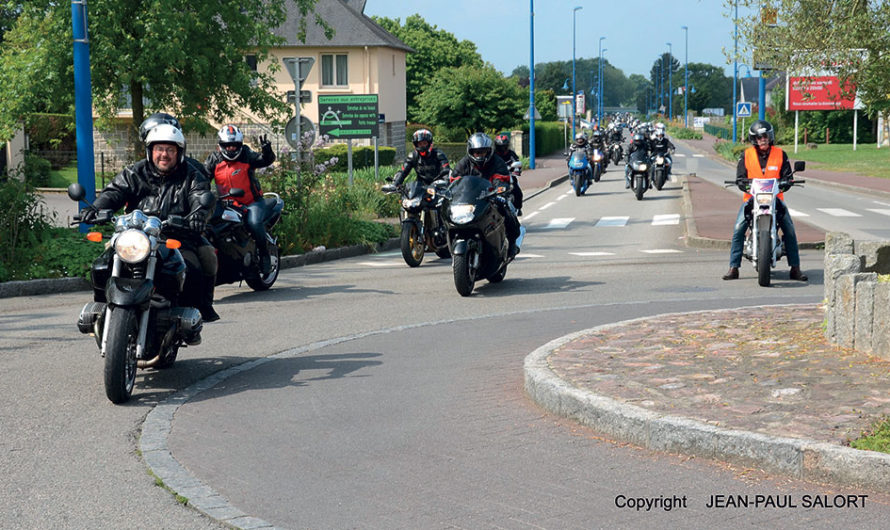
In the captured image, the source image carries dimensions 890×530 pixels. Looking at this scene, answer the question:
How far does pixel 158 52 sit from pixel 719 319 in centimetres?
1530

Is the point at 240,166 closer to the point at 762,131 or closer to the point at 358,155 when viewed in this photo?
the point at 762,131

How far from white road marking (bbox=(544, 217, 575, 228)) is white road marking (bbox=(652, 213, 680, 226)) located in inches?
70.1

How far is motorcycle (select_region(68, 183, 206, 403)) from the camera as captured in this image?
6512 mm

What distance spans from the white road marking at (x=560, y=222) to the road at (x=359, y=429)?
10625mm

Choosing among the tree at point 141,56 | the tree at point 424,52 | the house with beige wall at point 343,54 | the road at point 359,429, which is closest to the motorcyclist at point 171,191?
the road at point 359,429

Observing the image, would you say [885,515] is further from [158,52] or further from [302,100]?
[158,52]

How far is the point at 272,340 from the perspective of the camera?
30.0ft

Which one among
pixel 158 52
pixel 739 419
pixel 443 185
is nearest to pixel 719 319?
pixel 739 419

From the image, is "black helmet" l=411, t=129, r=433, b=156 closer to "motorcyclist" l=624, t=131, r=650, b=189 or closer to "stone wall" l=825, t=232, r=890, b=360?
"stone wall" l=825, t=232, r=890, b=360

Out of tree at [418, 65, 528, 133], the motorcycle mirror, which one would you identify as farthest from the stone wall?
tree at [418, 65, 528, 133]

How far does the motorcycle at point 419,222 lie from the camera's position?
579 inches

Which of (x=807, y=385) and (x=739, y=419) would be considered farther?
(x=807, y=385)

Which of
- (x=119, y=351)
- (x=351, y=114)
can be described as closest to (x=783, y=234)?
(x=119, y=351)

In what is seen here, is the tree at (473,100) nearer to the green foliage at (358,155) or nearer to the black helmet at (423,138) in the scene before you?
the green foliage at (358,155)
